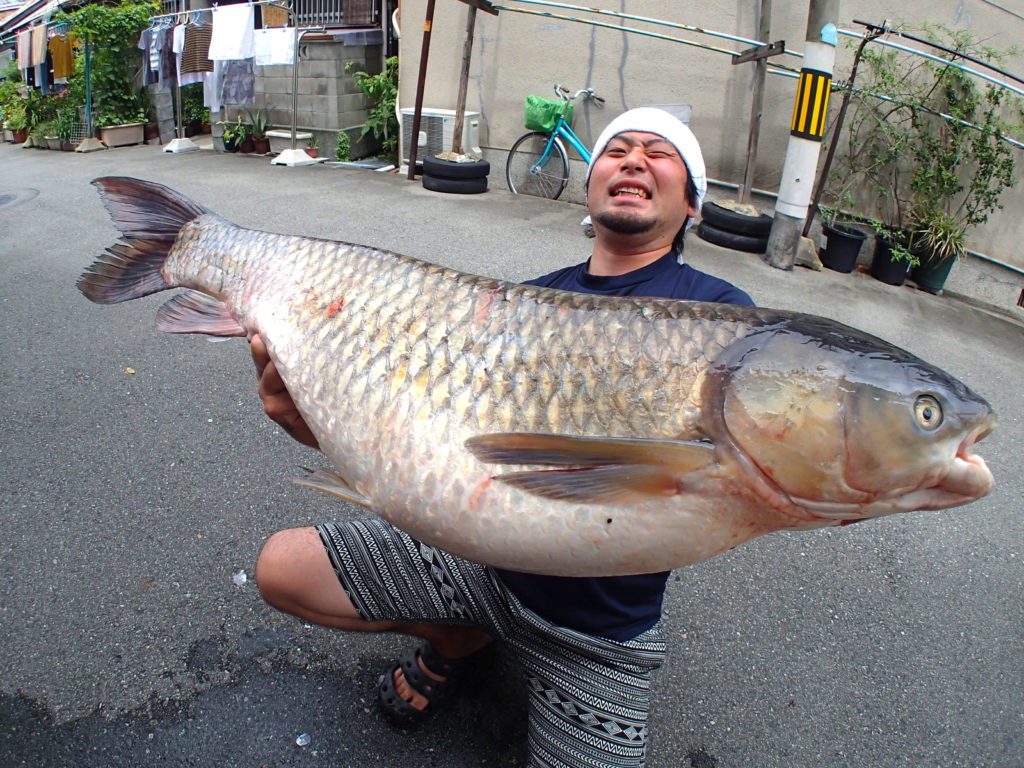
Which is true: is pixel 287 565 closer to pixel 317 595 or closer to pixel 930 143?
pixel 317 595

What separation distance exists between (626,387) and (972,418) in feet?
2.11

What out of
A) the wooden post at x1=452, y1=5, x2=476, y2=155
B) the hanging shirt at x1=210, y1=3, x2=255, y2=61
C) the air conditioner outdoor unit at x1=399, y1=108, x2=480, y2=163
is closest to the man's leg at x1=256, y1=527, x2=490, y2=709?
the wooden post at x1=452, y1=5, x2=476, y2=155

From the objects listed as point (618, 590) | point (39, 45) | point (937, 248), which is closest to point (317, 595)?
point (618, 590)

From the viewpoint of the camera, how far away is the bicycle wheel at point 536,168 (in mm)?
9375

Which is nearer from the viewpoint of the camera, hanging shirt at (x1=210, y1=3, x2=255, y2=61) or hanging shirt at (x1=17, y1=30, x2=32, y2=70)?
hanging shirt at (x1=210, y1=3, x2=255, y2=61)

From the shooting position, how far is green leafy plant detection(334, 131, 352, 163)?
38.9 feet

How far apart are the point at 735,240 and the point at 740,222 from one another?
200 millimetres

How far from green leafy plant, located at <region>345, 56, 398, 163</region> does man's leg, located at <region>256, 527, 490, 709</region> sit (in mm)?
10368

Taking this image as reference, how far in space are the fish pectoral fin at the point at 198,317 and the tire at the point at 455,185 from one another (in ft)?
24.2

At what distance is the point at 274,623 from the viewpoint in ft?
8.60

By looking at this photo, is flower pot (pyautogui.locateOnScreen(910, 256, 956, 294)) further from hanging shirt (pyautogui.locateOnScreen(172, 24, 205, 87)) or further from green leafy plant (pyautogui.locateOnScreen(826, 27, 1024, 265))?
hanging shirt (pyautogui.locateOnScreen(172, 24, 205, 87))

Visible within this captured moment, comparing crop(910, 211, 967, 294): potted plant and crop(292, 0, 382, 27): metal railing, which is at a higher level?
crop(292, 0, 382, 27): metal railing

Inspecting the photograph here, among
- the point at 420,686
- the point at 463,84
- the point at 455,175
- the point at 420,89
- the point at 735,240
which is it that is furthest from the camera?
the point at 420,89

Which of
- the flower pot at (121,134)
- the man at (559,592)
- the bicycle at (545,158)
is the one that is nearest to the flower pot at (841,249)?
the bicycle at (545,158)
